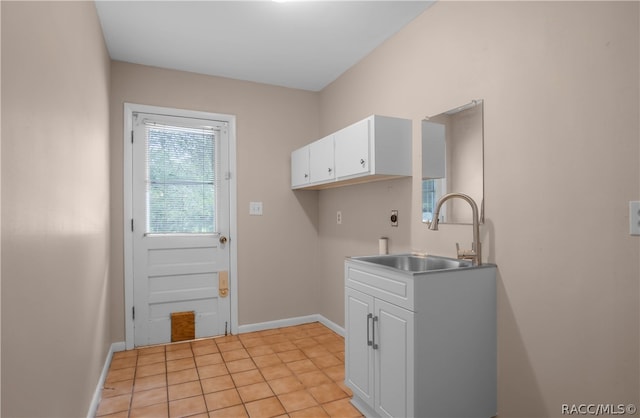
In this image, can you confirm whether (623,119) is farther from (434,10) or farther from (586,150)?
(434,10)

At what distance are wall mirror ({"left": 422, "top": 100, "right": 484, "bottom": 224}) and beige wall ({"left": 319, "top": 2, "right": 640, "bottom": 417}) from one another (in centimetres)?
6

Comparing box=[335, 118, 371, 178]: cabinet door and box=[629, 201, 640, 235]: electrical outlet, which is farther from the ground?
box=[335, 118, 371, 178]: cabinet door

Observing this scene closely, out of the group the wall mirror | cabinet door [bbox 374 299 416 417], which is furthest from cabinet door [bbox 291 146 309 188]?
cabinet door [bbox 374 299 416 417]

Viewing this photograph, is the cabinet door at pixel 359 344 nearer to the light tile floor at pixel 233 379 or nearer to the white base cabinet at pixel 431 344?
the white base cabinet at pixel 431 344

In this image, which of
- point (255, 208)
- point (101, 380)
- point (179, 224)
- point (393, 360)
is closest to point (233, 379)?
point (101, 380)

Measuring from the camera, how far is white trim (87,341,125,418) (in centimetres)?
206

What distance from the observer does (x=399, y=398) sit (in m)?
1.79

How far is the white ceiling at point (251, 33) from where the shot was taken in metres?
2.38

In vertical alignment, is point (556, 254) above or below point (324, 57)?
below

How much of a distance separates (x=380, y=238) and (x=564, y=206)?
144cm

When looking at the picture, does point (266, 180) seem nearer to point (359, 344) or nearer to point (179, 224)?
point (179, 224)

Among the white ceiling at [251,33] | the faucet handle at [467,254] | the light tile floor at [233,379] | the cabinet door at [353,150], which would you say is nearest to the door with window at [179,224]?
the light tile floor at [233,379]

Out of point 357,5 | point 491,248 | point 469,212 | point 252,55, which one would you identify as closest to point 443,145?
point 469,212

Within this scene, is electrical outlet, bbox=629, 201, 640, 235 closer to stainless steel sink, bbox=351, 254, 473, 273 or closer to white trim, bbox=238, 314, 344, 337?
stainless steel sink, bbox=351, 254, 473, 273
